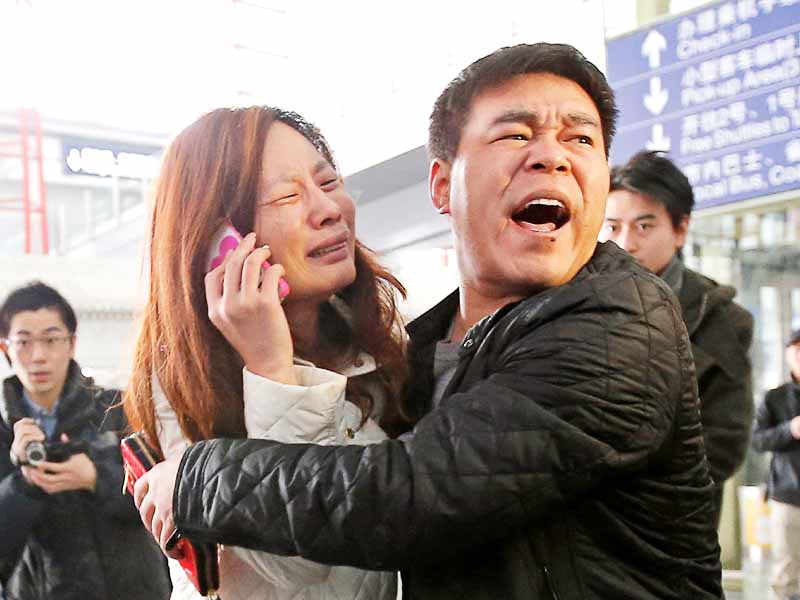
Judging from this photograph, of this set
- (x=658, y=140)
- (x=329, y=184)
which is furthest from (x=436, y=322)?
(x=658, y=140)

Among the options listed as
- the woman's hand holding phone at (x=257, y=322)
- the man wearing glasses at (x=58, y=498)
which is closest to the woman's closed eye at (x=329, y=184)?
the woman's hand holding phone at (x=257, y=322)

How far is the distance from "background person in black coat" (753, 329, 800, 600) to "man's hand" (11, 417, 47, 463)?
2416 mm

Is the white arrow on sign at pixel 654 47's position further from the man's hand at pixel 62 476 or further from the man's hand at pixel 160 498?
the man's hand at pixel 160 498

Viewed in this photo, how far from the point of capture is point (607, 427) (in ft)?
2.57

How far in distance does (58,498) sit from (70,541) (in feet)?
0.42

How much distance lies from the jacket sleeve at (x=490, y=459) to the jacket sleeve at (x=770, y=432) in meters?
2.53

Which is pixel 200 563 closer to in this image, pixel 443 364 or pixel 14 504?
pixel 443 364

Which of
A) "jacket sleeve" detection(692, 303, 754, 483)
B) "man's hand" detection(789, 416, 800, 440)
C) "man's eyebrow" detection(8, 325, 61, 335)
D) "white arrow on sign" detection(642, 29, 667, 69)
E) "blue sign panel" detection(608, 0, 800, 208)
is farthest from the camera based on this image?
"white arrow on sign" detection(642, 29, 667, 69)

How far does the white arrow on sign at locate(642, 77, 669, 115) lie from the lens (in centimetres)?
315

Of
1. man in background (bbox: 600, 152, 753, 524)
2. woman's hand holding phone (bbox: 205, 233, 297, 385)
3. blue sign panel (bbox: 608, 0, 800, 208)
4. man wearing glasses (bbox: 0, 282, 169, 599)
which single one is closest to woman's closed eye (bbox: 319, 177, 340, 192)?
woman's hand holding phone (bbox: 205, 233, 297, 385)

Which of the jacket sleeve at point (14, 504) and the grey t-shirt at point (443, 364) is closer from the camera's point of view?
the grey t-shirt at point (443, 364)

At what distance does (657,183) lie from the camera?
7.84 feet

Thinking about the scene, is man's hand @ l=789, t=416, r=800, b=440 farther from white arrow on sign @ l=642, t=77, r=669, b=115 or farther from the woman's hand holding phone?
the woman's hand holding phone

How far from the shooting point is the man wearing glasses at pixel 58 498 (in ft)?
8.25
